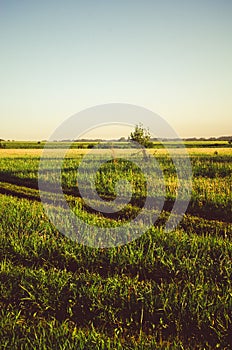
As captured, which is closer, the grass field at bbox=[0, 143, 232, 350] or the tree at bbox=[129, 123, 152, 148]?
the grass field at bbox=[0, 143, 232, 350]

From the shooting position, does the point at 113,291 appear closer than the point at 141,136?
Yes

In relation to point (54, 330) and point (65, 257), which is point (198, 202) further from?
point (54, 330)

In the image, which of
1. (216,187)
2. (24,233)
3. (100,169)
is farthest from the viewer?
(100,169)

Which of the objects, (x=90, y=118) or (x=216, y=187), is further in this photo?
(x=216, y=187)

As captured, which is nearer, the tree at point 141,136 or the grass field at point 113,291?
the grass field at point 113,291

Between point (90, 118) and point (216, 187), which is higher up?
point (90, 118)

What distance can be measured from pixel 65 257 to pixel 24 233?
152cm

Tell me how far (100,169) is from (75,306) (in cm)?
1551

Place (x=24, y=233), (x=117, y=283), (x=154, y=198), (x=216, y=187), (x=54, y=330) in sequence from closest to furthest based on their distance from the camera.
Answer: (x=54, y=330) → (x=117, y=283) → (x=24, y=233) → (x=154, y=198) → (x=216, y=187)

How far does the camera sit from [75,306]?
187 inches

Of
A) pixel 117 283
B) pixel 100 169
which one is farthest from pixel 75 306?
pixel 100 169

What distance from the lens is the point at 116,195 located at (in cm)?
1402

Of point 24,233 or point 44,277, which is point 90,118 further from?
point 44,277

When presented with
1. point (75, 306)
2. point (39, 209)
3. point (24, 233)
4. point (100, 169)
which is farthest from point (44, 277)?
point (100, 169)
